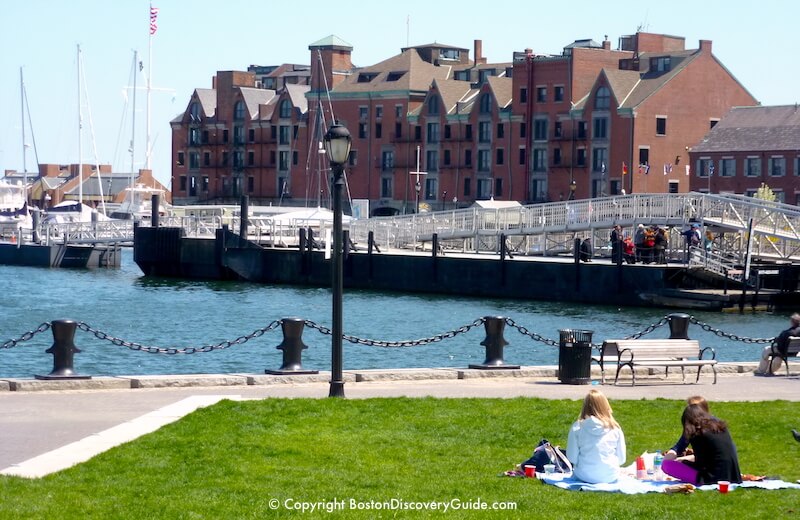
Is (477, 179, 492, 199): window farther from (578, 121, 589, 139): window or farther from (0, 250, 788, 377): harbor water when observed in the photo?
(0, 250, 788, 377): harbor water

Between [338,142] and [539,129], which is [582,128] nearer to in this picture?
[539,129]

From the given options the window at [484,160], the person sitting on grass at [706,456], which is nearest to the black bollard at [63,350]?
the person sitting on grass at [706,456]

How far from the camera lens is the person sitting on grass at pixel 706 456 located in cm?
1299

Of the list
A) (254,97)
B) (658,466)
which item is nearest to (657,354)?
(658,466)

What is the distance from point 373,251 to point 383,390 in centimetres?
5227

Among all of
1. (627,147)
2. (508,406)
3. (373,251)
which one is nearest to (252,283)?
(373,251)

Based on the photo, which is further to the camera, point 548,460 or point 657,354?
point 657,354

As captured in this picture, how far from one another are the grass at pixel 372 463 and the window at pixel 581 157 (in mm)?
85640

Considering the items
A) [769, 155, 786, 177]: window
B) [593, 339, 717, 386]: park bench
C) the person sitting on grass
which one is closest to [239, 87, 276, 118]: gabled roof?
[769, 155, 786, 177]: window

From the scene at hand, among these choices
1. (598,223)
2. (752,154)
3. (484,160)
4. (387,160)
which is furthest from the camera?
(387,160)

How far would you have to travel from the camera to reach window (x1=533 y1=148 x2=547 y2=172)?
106375mm

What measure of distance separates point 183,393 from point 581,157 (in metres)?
85.8

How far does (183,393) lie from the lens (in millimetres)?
19953

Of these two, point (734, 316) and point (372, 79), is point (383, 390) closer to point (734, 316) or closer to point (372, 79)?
point (734, 316)
